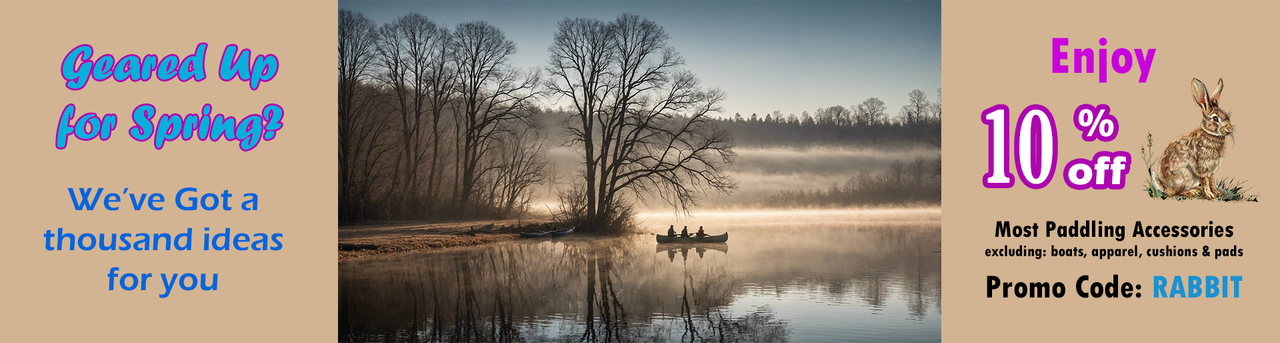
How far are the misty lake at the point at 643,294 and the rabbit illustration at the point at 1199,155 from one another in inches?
153

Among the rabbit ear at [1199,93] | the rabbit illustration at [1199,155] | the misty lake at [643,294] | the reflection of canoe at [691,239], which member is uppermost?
the rabbit ear at [1199,93]

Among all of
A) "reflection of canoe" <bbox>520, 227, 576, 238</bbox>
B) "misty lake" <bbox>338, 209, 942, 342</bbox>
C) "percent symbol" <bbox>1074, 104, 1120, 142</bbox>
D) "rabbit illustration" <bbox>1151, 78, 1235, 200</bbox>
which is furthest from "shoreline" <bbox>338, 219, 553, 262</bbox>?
"rabbit illustration" <bbox>1151, 78, 1235, 200</bbox>

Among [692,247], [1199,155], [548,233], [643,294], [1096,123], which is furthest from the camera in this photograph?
[548,233]

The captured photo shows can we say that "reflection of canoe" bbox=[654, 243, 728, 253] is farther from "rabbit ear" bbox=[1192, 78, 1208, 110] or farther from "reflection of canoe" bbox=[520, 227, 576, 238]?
"rabbit ear" bbox=[1192, 78, 1208, 110]

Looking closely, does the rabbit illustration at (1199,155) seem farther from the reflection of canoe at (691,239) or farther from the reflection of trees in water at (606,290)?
the reflection of canoe at (691,239)

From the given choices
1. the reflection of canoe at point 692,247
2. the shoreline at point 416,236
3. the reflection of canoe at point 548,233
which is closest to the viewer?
the shoreline at point 416,236

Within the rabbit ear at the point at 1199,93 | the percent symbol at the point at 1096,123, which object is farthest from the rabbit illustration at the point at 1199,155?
the percent symbol at the point at 1096,123

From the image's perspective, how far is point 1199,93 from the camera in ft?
37.9

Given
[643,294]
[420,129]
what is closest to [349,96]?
[420,129]

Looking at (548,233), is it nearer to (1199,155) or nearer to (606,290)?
(606,290)

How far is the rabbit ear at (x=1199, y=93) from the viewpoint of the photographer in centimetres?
1148

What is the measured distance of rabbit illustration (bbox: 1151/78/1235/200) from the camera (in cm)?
1117

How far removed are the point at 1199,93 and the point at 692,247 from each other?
20289 mm
